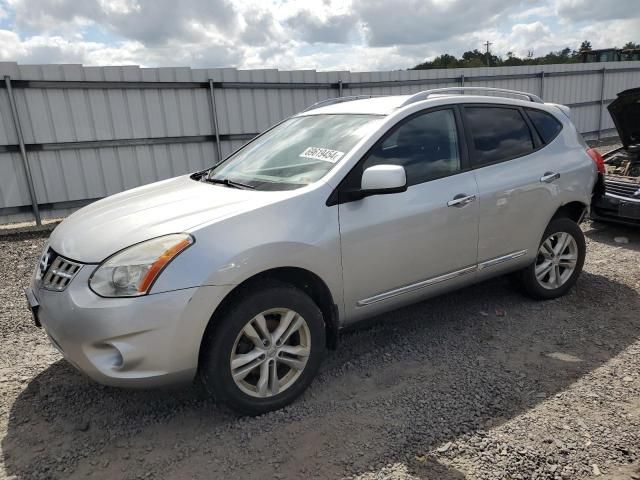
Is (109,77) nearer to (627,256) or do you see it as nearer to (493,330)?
(493,330)

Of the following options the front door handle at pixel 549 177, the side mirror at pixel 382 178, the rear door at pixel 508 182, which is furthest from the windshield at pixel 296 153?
the front door handle at pixel 549 177

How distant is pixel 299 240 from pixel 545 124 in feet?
8.83

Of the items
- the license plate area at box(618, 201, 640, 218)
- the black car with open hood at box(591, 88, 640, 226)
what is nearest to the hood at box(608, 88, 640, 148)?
the black car with open hood at box(591, 88, 640, 226)

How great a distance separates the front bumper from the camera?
245 cm

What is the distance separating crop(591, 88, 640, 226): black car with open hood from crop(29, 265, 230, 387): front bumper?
15.8ft

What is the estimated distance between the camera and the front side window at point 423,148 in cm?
332

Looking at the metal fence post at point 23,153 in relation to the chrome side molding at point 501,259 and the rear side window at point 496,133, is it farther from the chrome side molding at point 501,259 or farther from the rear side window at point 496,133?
the chrome side molding at point 501,259

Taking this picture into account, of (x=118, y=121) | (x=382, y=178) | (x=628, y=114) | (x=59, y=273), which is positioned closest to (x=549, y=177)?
(x=382, y=178)

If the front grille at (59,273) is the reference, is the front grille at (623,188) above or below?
below

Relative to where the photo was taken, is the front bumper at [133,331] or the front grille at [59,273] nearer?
the front bumper at [133,331]

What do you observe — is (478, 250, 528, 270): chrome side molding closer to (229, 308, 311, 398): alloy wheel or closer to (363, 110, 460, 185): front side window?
(363, 110, 460, 185): front side window

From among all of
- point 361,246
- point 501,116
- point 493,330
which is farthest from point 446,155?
point 493,330

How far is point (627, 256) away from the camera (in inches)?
226

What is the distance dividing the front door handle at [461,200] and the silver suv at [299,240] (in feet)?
0.04
